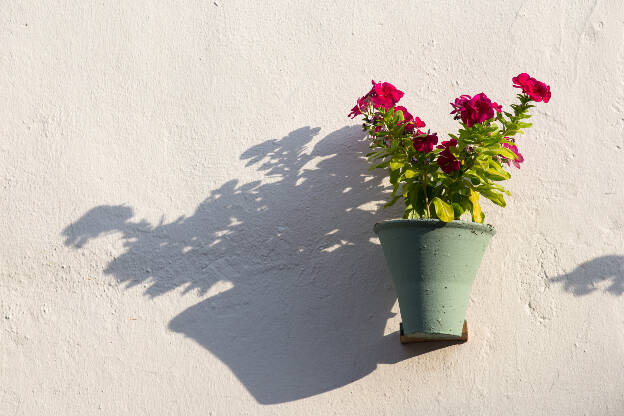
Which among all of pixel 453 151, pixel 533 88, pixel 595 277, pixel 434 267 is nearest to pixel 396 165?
pixel 453 151

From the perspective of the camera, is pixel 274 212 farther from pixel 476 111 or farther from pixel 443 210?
pixel 476 111

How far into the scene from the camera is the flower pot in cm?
173

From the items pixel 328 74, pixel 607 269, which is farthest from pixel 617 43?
pixel 328 74

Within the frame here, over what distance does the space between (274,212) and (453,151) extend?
1.91ft

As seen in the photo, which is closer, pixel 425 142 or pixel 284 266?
pixel 425 142

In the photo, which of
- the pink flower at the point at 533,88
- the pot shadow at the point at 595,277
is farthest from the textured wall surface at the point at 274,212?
the pink flower at the point at 533,88

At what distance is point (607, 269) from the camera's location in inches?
75.4

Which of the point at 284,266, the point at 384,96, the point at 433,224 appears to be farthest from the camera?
the point at 284,266

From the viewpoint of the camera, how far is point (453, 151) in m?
1.78

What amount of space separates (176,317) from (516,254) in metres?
1.01

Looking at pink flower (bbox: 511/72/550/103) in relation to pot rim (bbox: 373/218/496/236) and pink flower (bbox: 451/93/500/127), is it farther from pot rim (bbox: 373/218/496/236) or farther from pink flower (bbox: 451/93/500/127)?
pot rim (bbox: 373/218/496/236)

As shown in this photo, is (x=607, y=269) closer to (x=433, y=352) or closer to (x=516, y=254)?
(x=516, y=254)

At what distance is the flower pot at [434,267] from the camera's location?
5.68ft

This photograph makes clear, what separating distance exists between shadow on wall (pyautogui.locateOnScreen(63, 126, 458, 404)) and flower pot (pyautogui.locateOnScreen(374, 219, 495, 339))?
190mm
